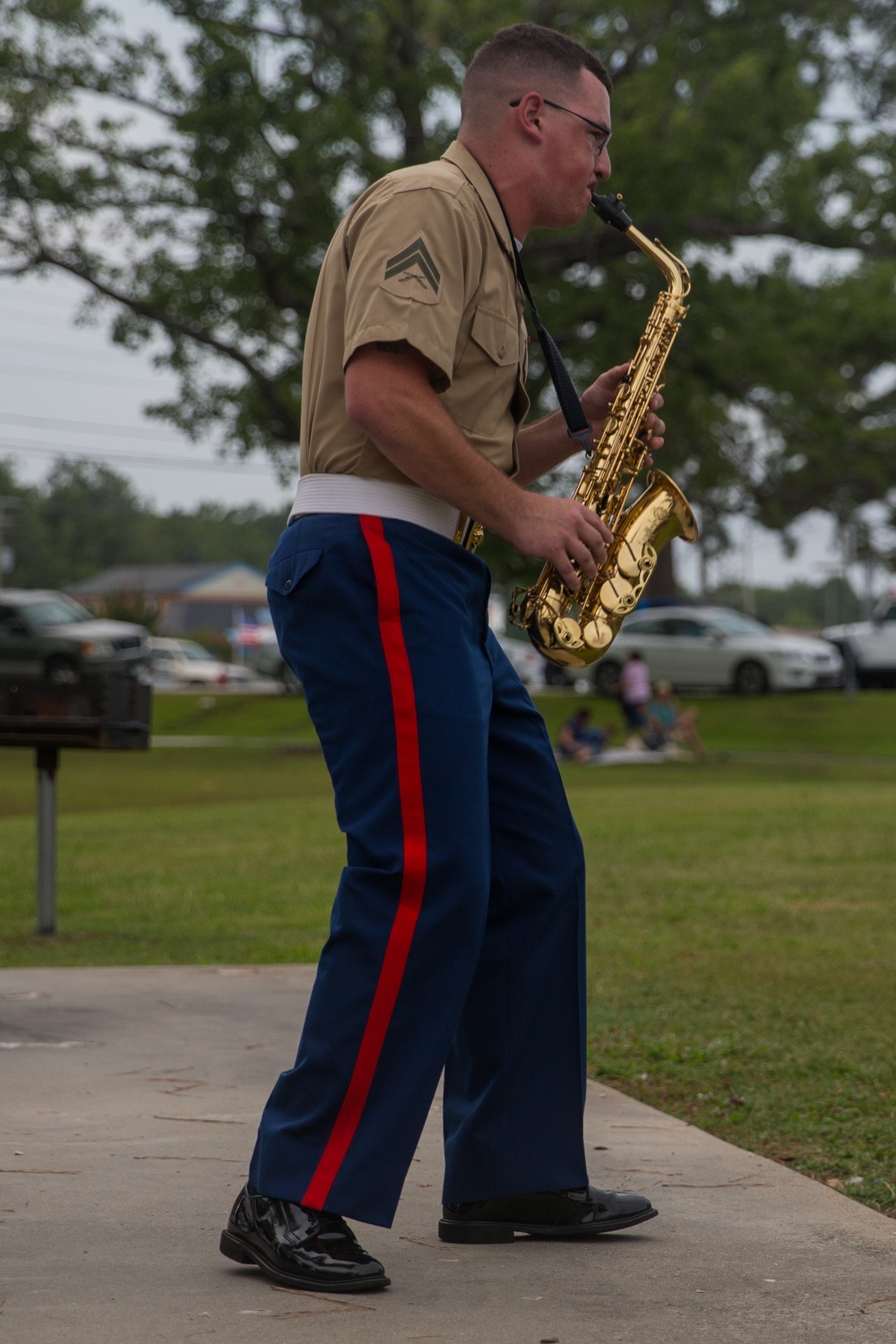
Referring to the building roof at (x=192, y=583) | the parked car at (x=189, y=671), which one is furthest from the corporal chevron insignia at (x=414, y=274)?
the building roof at (x=192, y=583)

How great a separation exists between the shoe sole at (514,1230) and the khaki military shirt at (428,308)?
1.34m

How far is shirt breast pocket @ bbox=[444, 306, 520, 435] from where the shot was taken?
2.76 meters

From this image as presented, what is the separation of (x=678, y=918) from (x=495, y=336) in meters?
4.87

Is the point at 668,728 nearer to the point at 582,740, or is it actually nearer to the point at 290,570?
the point at 582,740

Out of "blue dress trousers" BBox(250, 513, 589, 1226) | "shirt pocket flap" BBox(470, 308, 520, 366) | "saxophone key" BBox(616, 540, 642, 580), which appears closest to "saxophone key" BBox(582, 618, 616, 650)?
"saxophone key" BBox(616, 540, 642, 580)

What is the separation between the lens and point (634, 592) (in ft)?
10.4

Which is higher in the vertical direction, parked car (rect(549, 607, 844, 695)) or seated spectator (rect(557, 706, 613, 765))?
parked car (rect(549, 607, 844, 695))

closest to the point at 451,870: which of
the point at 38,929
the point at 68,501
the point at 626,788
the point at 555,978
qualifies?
the point at 555,978

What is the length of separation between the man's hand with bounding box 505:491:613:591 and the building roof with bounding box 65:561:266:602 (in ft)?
380

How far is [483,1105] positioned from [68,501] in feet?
479

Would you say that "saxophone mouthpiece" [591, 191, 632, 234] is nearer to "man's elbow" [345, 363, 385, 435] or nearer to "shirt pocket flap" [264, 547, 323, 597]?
"man's elbow" [345, 363, 385, 435]

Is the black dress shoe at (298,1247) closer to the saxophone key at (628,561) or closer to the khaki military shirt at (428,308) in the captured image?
the khaki military shirt at (428,308)

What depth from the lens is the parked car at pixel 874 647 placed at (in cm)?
3147

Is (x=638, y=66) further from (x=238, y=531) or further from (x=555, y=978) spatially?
(x=238, y=531)
